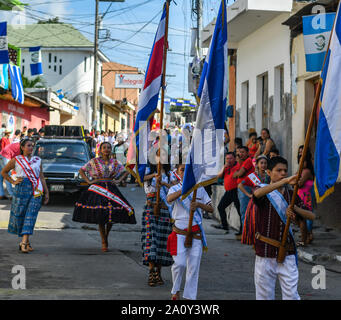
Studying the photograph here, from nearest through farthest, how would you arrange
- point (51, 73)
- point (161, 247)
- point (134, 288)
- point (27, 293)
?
point (27, 293) → point (134, 288) → point (161, 247) → point (51, 73)

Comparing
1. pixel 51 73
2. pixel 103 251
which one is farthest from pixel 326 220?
pixel 51 73

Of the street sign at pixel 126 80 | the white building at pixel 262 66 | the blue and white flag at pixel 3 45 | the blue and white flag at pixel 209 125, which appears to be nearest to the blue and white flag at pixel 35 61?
the blue and white flag at pixel 3 45

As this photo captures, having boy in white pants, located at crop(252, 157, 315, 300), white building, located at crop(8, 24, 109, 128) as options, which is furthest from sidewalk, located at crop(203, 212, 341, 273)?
white building, located at crop(8, 24, 109, 128)

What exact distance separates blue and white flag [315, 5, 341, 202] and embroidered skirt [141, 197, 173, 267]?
9.51ft

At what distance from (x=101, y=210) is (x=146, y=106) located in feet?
8.07

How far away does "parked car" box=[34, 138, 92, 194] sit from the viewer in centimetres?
1530

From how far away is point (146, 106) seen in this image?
7359 mm

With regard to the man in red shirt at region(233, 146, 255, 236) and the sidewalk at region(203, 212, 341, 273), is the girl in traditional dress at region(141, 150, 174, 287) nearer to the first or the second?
the sidewalk at region(203, 212, 341, 273)

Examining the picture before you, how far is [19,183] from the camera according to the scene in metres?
9.29

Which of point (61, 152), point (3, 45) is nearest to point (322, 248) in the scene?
point (61, 152)

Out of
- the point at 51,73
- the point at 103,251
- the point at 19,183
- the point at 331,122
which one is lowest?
the point at 103,251
